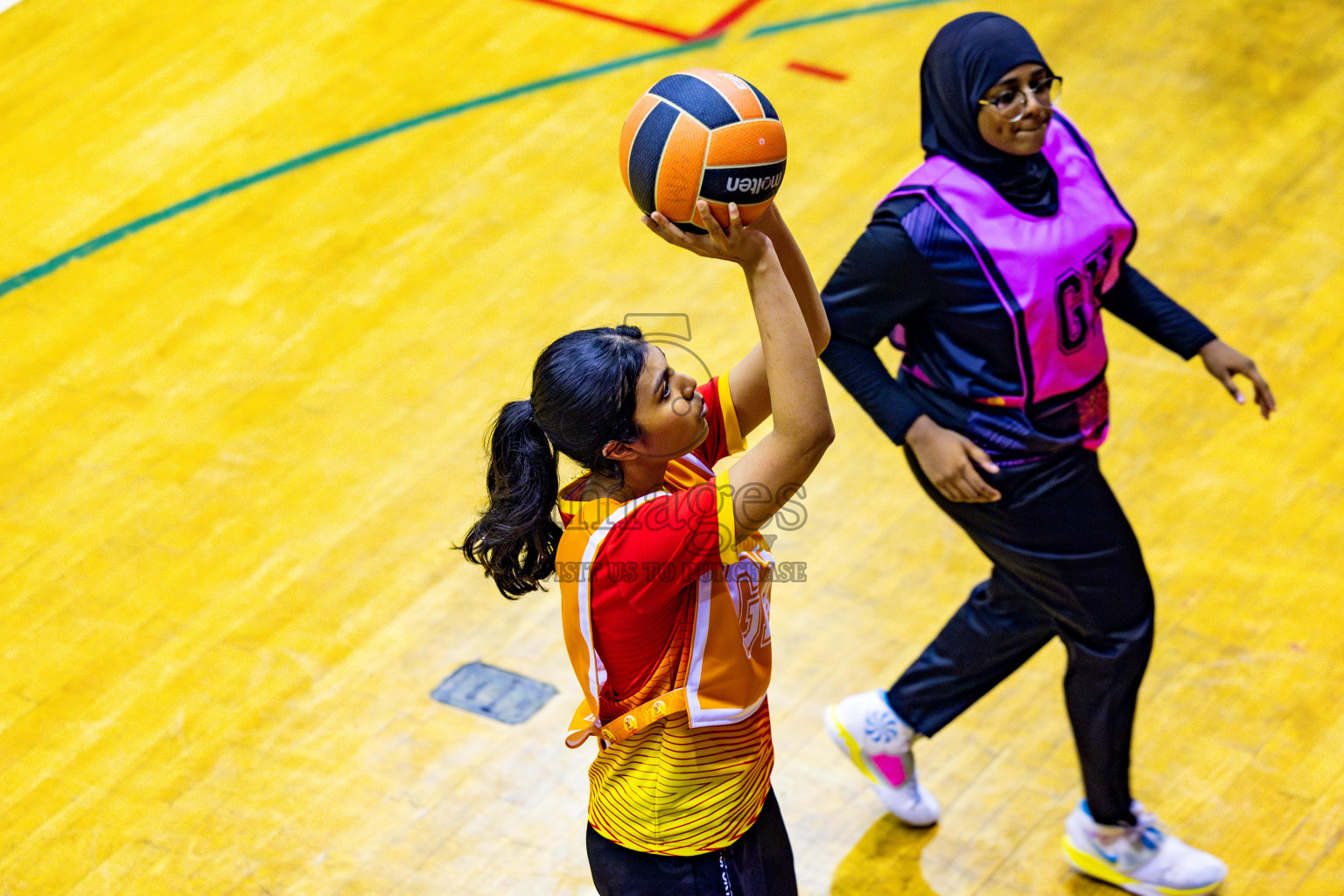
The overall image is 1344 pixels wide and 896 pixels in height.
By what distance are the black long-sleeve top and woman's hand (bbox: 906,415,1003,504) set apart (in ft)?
0.12

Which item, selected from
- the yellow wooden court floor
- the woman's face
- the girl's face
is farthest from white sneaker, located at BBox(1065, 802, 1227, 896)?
the girl's face

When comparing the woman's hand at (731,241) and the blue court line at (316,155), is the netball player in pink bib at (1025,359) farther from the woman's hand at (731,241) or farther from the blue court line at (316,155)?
the blue court line at (316,155)

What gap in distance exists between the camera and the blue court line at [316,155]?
5590mm

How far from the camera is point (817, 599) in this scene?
13.6 feet

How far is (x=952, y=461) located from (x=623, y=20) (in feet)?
14.2

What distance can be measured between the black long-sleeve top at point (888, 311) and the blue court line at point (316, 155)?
3.52m

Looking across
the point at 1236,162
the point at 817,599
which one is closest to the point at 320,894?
the point at 817,599

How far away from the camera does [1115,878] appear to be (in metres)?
3.32

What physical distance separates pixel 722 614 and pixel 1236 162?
403 centimetres

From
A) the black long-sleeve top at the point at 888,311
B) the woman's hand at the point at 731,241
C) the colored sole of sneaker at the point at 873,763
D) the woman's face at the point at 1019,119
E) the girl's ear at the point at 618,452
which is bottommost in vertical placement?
the colored sole of sneaker at the point at 873,763

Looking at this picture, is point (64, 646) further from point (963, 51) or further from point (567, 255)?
point (963, 51)

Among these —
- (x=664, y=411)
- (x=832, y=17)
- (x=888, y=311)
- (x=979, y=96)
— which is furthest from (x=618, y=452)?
(x=832, y=17)

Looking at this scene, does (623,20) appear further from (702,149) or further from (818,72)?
(702,149)

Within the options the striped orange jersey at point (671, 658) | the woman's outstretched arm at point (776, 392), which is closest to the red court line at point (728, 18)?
the striped orange jersey at point (671, 658)
